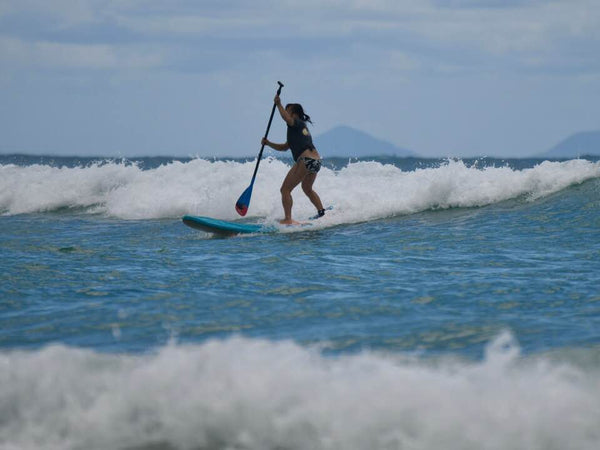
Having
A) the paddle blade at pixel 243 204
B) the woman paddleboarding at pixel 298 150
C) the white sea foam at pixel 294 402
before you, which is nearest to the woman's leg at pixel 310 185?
the woman paddleboarding at pixel 298 150

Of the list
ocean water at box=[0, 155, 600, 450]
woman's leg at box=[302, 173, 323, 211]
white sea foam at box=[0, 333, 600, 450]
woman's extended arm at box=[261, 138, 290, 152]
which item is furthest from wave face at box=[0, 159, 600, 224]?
white sea foam at box=[0, 333, 600, 450]

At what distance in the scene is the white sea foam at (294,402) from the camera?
150 inches

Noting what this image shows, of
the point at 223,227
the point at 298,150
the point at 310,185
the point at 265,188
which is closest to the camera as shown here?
the point at 223,227

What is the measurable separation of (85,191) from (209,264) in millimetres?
10888

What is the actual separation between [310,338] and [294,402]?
103 cm

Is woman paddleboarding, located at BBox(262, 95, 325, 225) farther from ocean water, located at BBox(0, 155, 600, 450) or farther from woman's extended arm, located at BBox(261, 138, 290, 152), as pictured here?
ocean water, located at BBox(0, 155, 600, 450)

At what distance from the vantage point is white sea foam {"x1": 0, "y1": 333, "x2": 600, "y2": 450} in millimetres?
3799

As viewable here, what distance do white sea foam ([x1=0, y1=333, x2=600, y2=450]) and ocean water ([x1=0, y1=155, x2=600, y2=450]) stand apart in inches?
0.4

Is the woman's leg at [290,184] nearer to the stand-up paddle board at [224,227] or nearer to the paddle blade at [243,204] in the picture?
the stand-up paddle board at [224,227]

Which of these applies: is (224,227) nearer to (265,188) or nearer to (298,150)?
(298,150)

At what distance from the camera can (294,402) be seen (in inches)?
159

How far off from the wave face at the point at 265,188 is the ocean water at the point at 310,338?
6.18 ft

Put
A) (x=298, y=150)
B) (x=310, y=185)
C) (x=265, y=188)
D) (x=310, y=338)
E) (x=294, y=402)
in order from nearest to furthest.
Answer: (x=294, y=402), (x=310, y=338), (x=298, y=150), (x=310, y=185), (x=265, y=188)

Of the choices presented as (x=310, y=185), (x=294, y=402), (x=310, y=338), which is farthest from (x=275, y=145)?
(x=294, y=402)
